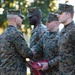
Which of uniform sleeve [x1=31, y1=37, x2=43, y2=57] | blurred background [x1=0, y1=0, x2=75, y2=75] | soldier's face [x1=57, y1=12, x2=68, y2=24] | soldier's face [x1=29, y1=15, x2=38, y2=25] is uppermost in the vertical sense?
soldier's face [x1=57, y1=12, x2=68, y2=24]

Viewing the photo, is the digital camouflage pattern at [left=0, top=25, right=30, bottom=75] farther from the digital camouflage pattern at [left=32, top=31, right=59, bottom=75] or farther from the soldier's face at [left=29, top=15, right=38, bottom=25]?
the soldier's face at [left=29, top=15, right=38, bottom=25]

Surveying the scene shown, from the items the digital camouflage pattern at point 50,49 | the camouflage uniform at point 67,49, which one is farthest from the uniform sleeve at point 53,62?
the camouflage uniform at point 67,49

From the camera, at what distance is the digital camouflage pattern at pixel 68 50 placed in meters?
6.14

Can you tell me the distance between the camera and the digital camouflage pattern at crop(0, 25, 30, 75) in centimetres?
676

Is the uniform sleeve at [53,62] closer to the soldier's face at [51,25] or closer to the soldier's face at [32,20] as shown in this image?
the soldier's face at [51,25]

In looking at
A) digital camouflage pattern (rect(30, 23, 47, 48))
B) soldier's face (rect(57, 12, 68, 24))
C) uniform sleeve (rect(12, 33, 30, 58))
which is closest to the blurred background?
digital camouflage pattern (rect(30, 23, 47, 48))

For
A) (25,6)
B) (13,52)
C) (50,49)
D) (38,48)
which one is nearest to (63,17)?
(50,49)

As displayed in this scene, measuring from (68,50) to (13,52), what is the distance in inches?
43.7

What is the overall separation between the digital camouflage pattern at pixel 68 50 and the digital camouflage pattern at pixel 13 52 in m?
0.79

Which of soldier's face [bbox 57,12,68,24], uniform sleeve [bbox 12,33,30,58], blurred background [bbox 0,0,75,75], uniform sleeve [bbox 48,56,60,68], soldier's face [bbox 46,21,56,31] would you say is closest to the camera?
soldier's face [bbox 57,12,68,24]

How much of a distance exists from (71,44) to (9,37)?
122 centimetres

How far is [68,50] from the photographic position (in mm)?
6156

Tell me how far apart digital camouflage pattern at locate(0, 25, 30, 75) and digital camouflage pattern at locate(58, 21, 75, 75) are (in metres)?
0.79

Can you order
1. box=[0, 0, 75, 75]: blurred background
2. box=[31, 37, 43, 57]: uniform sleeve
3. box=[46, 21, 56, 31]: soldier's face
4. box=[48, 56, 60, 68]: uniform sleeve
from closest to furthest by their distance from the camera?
1. box=[48, 56, 60, 68]: uniform sleeve
2. box=[46, 21, 56, 31]: soldier's face
3. box=[31, 37, 43, 57]: uniform sleeve
4. box=[0, 0, 75, 75]: blurred background
